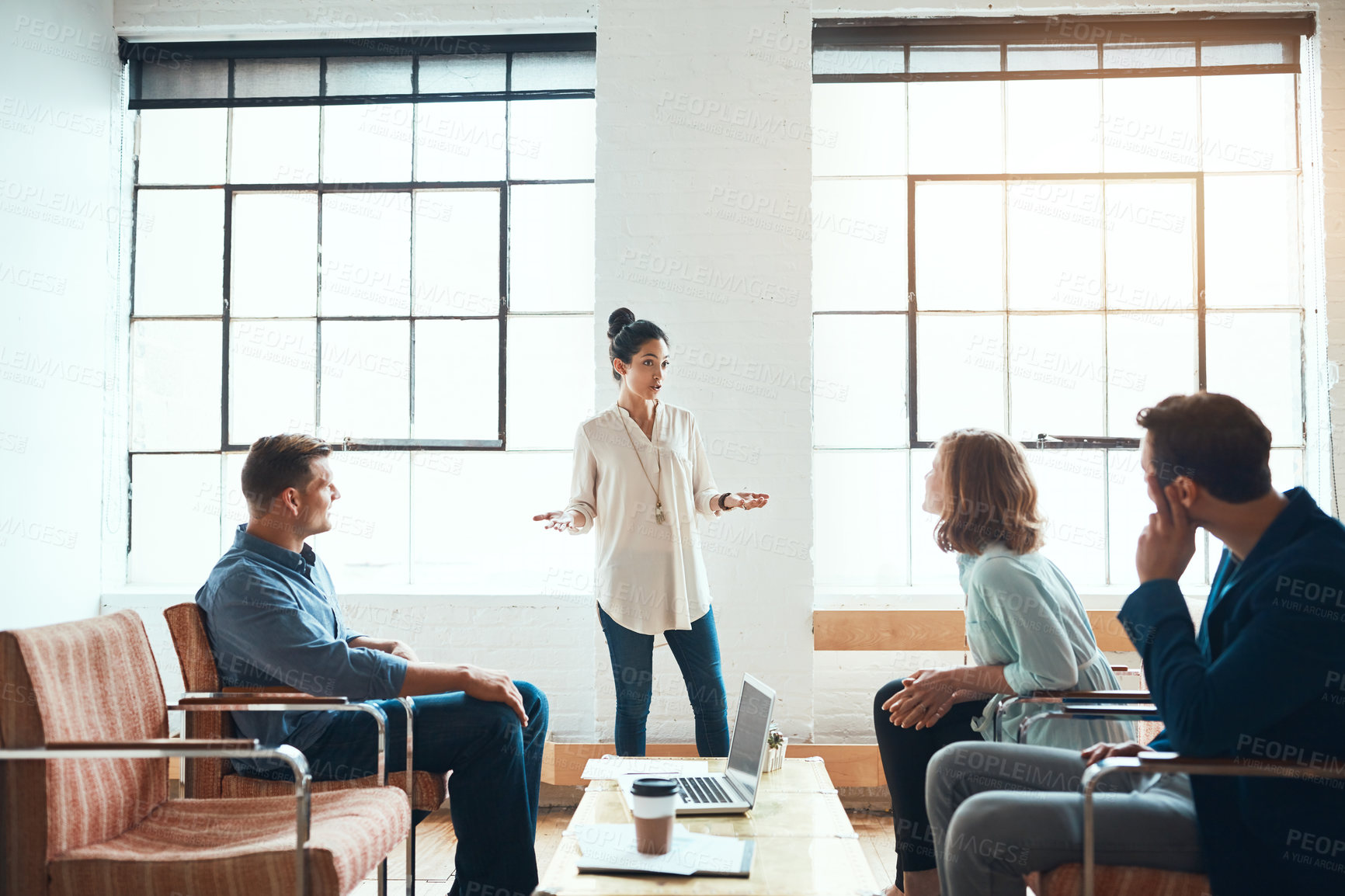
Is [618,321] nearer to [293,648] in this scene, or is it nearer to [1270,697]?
[293,648]

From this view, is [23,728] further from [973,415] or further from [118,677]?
[973,415]

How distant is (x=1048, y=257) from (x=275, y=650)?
3386 millimetres

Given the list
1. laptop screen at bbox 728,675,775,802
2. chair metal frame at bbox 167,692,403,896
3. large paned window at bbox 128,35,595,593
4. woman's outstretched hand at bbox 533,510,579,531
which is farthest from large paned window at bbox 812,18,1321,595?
chair metal frame at bbox 167,692,403,896

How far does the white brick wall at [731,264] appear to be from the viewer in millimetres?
3805

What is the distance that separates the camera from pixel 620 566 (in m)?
3.18

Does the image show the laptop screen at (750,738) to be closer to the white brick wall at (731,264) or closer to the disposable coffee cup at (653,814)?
the disposable coffee cup at (653,814)

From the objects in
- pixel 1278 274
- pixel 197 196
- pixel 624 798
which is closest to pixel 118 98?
pixel 197 196

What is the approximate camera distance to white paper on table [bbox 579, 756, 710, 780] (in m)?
2.37

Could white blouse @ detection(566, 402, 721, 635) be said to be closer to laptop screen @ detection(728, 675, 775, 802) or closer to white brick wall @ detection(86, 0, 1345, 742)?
white brick wall @ detection(86, 0, 1345, 742)

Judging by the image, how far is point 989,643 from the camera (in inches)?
89.4

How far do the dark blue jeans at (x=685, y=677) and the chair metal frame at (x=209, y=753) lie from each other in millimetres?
1493

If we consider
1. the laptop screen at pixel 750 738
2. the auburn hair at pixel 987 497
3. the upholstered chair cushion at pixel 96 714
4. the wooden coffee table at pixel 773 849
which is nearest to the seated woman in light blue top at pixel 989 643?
the auburn hair at pixel 987 497

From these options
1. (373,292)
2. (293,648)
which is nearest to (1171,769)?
(293,648)

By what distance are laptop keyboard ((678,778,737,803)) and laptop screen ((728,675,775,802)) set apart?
0.04 m
